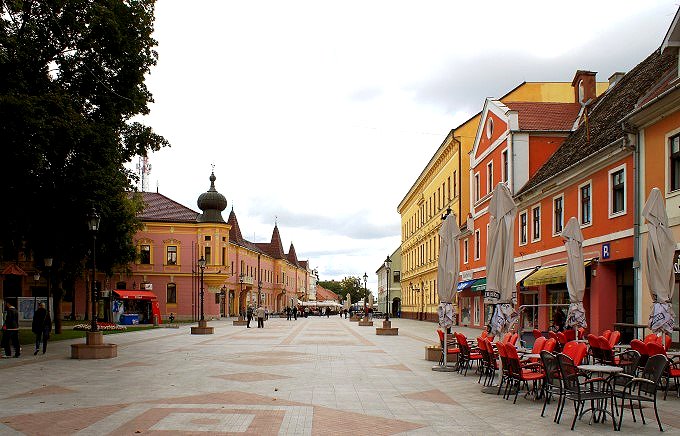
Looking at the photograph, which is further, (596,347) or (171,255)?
(171,255)

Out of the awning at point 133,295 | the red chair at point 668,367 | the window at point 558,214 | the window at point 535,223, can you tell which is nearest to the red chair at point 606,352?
the red chair at point 668,367

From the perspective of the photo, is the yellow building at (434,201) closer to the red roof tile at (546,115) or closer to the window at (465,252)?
the window at (465,252)

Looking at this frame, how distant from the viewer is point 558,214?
26641 mm

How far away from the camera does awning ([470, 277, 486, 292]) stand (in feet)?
120

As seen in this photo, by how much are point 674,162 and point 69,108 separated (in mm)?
16817

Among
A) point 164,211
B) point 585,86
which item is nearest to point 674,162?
point 585,86

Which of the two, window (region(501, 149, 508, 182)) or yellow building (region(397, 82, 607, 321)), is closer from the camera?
window (region(501, 149, 508, 182))

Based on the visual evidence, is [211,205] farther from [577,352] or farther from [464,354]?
[577,352]

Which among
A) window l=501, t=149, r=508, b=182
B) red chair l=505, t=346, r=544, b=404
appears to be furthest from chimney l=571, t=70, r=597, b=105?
red chair l=505, t=346, r=544, b=404

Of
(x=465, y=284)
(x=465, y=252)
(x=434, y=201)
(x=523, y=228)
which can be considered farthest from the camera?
(x=434, y=201)

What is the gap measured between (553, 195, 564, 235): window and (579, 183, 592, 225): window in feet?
6.31

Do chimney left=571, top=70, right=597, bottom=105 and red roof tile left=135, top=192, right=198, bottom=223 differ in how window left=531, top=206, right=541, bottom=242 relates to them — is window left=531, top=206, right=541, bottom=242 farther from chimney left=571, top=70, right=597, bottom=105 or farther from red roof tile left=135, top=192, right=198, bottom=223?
red roof tile left=135, top=192, right=198, bottom=223

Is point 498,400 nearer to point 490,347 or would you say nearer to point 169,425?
point 490,347

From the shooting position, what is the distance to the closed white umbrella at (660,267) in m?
13.3
